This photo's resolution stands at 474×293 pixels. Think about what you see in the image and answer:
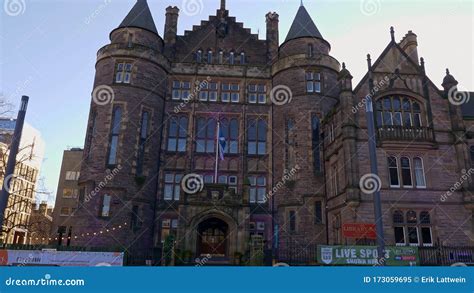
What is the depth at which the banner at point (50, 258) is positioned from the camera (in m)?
16.3

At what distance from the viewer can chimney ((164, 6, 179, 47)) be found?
104ft

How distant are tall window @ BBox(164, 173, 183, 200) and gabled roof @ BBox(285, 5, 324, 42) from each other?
15.3 metres

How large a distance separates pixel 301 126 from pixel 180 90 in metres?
10.9

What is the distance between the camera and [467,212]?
20.6 metres

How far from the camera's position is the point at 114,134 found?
85.0ft

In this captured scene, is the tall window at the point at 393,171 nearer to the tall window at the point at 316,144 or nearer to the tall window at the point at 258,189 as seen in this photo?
the tall window at the point at 316,144

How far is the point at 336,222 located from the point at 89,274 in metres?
17.3

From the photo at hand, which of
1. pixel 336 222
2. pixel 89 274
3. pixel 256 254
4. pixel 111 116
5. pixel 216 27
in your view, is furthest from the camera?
pixel 216 27

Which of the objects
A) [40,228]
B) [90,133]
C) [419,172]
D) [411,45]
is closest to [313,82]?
[411,45]

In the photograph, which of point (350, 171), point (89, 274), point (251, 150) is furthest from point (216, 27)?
point (89, 274)

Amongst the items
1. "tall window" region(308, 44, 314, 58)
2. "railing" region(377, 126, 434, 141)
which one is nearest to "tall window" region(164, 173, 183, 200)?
"tall window" region(308, 44, 314, 58)

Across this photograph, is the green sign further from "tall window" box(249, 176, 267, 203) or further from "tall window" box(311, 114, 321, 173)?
"tall window" box(249, 176, 267, 203)

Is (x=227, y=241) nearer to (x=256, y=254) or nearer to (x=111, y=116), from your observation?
(x=256, y=254)

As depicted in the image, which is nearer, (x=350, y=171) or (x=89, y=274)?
(x=89, y=274)
